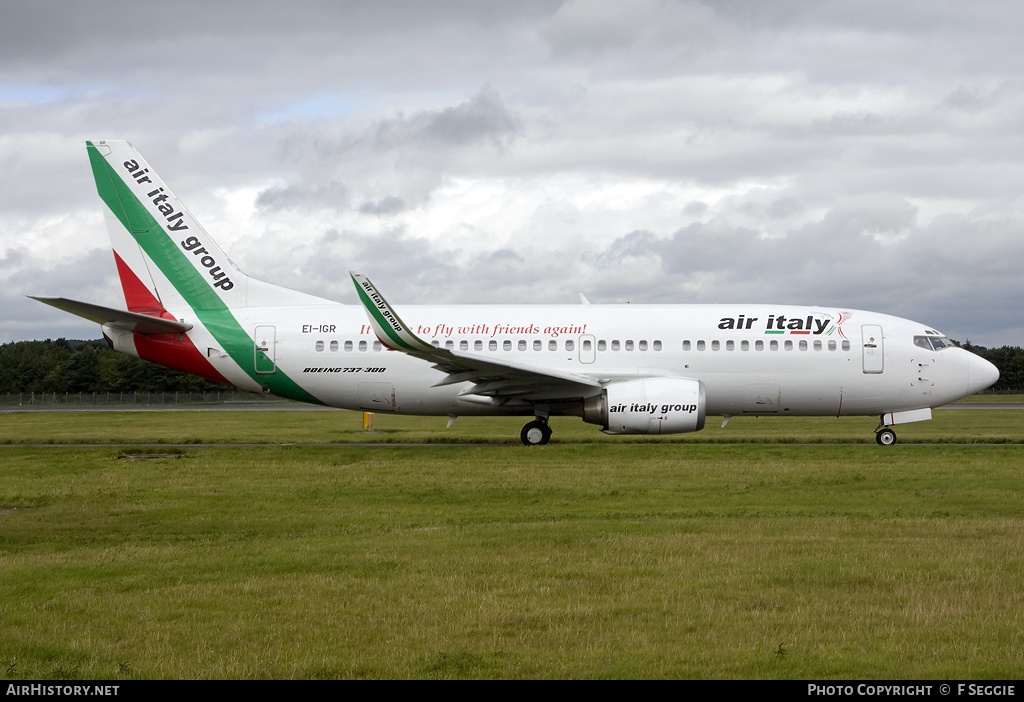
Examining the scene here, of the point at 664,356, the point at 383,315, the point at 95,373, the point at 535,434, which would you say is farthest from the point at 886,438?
the point at 95,373

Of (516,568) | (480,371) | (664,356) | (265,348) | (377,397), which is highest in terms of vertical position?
(265,348)

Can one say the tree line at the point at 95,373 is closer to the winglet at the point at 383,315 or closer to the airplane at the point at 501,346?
the airplane at the point at 501,346

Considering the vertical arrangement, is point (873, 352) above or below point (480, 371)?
above

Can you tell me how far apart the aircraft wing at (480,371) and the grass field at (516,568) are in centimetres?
331

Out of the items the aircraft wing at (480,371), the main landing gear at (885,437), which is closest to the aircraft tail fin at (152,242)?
the aircraft wing at (480,371)

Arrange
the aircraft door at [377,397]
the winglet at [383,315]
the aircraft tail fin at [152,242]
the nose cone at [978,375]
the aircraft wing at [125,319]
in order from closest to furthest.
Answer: the winglet at [383,315] → the aircraft wing at [125,319] → the nose cone at [978,375] → the aircraft door at [377,397] → the aircraft tail fin at [152,242]

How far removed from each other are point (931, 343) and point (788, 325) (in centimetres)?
389

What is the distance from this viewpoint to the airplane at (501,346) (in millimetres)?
25750

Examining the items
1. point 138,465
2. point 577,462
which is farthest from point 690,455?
point 138,465

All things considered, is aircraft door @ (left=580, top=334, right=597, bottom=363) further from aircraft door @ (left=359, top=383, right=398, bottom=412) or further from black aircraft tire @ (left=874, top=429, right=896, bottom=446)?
black aircraft tire @ (left=874, top=429, right=896, bottom=446)

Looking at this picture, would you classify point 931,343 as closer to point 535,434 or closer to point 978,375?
point 978,375

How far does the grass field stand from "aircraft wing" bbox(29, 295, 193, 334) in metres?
4.22

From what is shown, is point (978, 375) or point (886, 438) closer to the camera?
point (886, 438)

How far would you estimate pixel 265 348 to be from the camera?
26328mm
